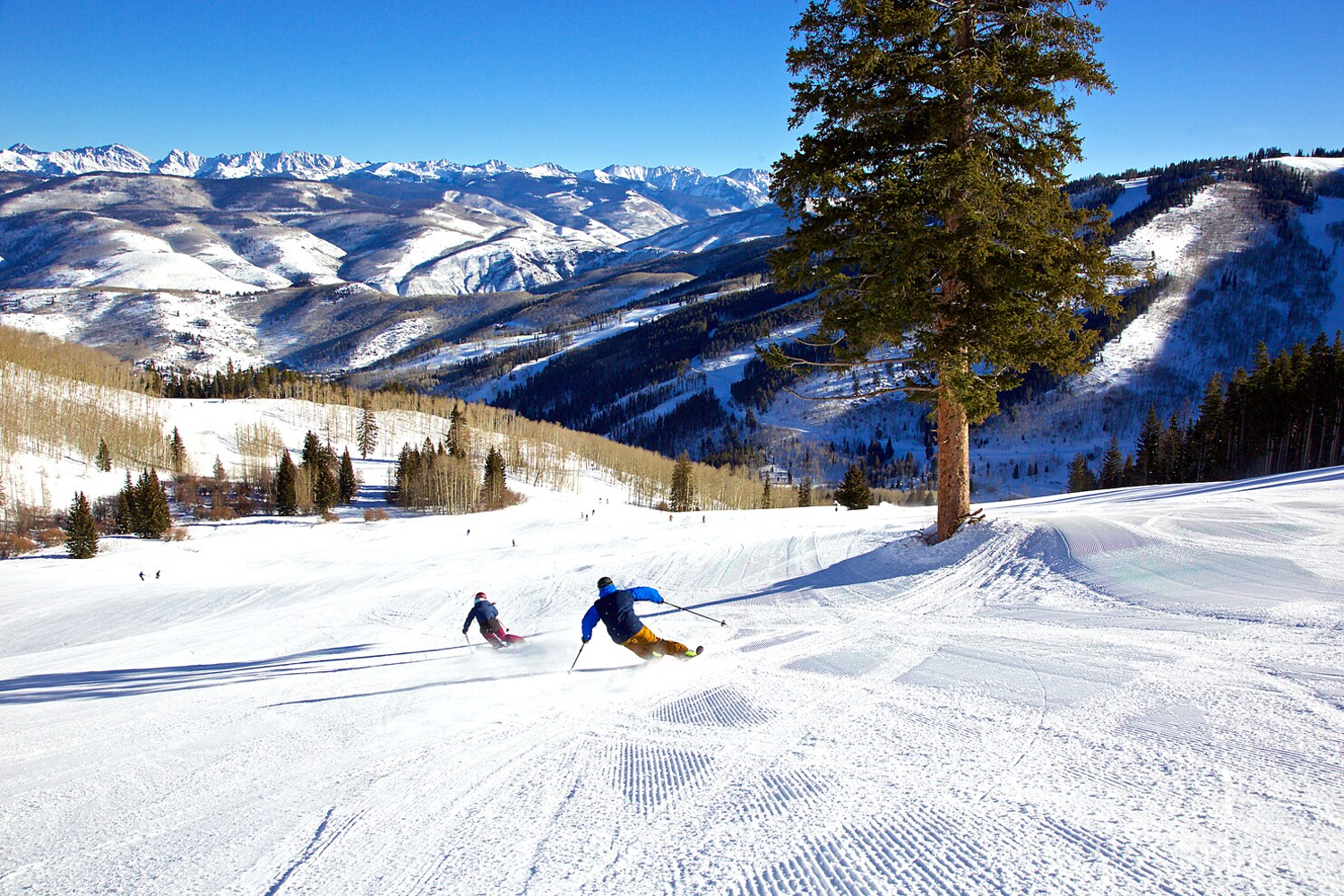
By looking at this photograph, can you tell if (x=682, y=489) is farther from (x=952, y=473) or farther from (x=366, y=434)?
(x=952, y=473)

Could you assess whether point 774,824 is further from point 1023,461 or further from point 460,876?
point 1023,461

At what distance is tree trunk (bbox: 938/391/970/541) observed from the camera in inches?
494

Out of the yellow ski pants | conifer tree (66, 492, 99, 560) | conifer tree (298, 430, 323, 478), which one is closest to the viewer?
the yellow ski pants

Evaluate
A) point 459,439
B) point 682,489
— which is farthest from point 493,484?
point 682,489

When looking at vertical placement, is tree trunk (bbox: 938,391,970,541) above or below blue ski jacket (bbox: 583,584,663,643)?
above

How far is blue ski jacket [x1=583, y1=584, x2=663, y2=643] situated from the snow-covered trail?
503 mm

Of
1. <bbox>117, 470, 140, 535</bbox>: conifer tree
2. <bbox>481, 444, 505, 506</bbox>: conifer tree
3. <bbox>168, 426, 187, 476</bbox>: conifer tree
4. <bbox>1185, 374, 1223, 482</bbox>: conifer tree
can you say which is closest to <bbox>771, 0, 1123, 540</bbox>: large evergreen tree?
<bbox>1185, 374, 1223, 482</bbox>: conifer tree

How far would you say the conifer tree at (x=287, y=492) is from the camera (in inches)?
2810

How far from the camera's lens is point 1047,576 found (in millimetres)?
10359

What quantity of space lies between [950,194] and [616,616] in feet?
28.7

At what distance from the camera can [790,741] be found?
5703mm

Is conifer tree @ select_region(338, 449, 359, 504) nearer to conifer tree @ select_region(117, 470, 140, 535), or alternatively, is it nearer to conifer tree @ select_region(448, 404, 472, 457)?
conifer tree @ select_region(448, 404, 472, 457)

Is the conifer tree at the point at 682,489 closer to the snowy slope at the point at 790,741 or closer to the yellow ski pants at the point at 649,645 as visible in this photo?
the snowy slope at the point at 790,741

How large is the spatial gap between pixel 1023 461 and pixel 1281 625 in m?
171
